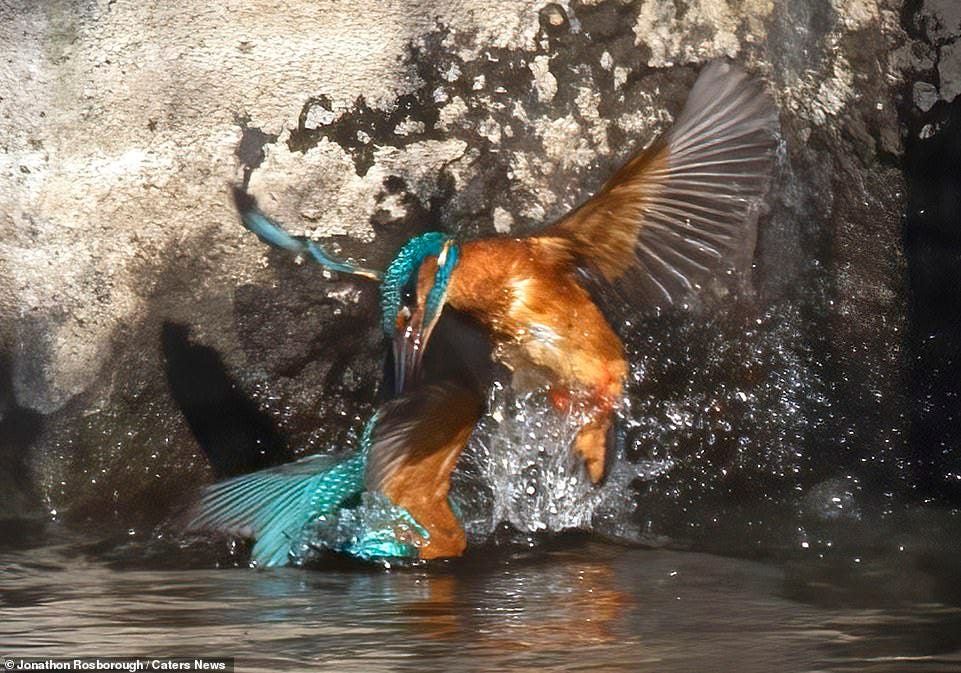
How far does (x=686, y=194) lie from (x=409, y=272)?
82cm

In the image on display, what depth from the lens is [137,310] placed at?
15.0 ft

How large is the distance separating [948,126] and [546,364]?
1.49 metres

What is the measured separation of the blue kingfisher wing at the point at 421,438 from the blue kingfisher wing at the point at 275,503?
0.30 ft

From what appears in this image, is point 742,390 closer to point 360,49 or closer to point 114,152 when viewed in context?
point 360,49

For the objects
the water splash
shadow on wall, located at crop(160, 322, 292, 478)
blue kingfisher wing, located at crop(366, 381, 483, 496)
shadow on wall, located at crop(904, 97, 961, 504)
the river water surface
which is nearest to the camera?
the river water surface

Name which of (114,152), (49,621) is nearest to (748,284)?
(114,152)

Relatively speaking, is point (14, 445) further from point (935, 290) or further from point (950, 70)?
point (950, 70)

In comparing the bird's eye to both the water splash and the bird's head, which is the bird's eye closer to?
the bird's head

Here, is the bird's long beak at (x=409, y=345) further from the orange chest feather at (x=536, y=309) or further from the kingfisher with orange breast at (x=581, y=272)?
the orange chest feather at (x=536, y=309)

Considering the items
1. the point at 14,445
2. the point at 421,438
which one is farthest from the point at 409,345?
the point at 14,445

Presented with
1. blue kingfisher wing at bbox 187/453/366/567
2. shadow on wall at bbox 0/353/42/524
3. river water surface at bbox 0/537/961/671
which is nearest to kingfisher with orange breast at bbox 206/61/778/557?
blue kingfisher wing at bbox 187/453/366/567

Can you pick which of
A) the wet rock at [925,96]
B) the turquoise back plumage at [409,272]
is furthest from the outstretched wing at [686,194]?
the wet rock at [925,96]

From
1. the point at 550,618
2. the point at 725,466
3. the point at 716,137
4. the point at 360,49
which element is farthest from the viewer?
the point at 360,49

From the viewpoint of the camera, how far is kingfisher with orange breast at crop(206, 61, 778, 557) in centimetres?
389
